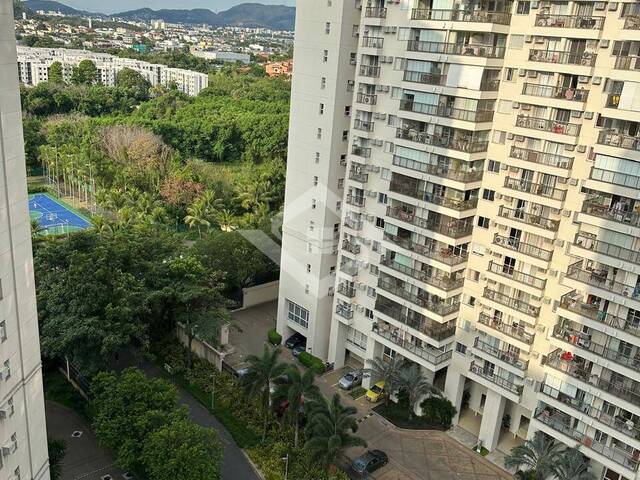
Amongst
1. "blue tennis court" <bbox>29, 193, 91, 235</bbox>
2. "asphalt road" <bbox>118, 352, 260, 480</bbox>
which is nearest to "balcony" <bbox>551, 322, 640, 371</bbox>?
"asphalt road" <bbox>118, 352, 260, 480</bbox>

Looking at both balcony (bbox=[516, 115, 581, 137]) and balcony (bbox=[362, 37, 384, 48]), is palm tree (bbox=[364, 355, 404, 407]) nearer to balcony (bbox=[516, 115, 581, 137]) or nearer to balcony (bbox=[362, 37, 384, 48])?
balcony (bbox=[516, 115, 581, 137])

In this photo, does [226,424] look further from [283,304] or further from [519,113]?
[519,113]

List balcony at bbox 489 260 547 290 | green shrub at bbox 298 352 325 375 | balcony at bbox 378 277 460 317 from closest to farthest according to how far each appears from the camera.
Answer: balcony at bbox 489 260 547 290 < balcony at bbox 378 277 460 317 < green shrub at bbox 298 352 325 375

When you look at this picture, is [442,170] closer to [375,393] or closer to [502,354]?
[502,354]

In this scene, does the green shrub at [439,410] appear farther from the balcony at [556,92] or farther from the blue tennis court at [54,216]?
the blue tennis court at [54,216]

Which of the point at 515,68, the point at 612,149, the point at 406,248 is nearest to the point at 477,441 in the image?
the point at 406,248

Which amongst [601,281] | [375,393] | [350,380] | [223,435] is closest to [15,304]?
[223,435]
